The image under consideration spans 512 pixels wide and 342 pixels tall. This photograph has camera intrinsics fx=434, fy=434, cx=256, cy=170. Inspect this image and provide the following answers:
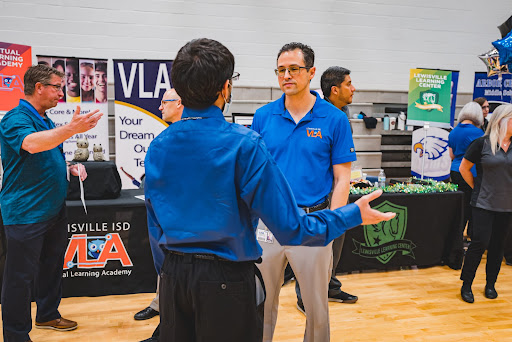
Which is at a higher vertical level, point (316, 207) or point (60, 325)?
point (316, 207)

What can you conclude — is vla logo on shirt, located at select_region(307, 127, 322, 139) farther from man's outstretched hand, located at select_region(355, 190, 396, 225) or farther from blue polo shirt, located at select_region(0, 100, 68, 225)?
blue polo shirt, located at select_region(0, 100, 68, 225)

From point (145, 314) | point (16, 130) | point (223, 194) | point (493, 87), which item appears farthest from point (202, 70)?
point (493, 87)

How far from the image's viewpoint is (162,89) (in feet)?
18.1

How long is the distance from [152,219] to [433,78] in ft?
18.4

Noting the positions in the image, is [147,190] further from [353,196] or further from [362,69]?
[362,69]

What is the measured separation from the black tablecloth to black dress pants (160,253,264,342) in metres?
2.80

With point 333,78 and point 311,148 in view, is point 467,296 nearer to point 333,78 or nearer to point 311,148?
point 333,78

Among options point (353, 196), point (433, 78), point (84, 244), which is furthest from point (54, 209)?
point (433, 78)

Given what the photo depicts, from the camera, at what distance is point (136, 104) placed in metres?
5.52

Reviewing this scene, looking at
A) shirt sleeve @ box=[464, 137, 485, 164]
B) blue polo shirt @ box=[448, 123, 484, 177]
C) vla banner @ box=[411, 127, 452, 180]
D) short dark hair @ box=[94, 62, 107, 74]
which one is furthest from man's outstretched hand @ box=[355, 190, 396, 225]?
vla banner @ box=[411, 127, 452, 180]

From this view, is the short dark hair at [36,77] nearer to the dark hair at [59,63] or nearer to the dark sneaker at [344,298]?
the dark sneaker at [344,298]

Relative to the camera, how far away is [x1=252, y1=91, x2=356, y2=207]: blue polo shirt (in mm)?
2156

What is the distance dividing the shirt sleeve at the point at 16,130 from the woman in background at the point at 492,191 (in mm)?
3173

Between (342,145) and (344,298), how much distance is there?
5.68ft
